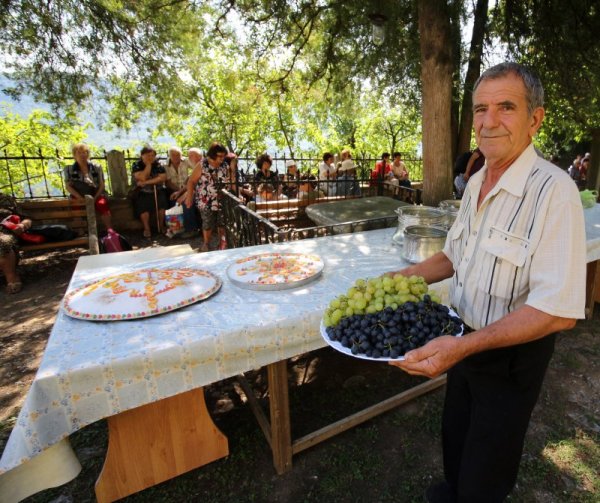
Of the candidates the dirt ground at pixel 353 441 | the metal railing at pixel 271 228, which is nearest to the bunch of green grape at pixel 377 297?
the dirt ground at pixel 353 441

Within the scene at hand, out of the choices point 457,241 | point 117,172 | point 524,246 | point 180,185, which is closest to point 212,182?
point 180,185

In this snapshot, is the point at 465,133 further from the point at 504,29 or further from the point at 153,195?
the point at 153,195

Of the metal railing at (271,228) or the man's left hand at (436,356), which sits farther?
the metal railing at (271,228)

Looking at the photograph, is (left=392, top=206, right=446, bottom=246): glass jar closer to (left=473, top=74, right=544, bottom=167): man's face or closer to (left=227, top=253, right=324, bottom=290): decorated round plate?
(left=227, top=253, right=324, bottom=290): decorated round plate

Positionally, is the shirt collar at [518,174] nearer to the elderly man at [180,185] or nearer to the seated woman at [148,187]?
the elderly man at [180,185]

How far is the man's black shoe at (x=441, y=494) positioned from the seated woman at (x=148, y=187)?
688cm

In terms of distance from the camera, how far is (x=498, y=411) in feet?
4.75

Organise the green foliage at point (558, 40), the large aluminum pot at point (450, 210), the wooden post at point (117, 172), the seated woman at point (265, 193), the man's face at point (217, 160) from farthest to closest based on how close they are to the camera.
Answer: the wooden post at point (117, 172), the seated woman at point (265, 193), the man's face at point (217, 160), the green foliage at point (558, 40), the large aluminum pot at point (450, 210)

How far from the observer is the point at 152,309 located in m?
1.78

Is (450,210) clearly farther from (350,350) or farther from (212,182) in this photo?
(212,182)

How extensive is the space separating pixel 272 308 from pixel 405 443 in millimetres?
1415

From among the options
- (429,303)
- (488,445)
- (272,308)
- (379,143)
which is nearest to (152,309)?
(272,308)

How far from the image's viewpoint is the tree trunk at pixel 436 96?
13.2ft

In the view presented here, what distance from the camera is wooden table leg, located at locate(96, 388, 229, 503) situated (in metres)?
1.84
